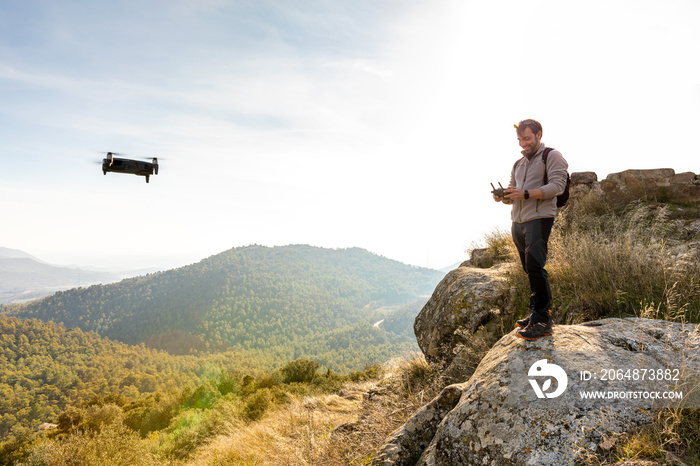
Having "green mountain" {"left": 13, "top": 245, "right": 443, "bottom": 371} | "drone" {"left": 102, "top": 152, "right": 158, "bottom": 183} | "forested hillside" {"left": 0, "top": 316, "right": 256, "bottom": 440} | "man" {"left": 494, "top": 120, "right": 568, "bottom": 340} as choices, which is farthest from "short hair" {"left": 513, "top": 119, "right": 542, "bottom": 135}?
"green mountain" {"left": 13, "top": 245, "right": 443, "bottom": 371}

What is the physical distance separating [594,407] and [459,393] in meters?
1.17

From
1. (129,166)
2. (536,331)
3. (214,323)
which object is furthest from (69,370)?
(536,331)

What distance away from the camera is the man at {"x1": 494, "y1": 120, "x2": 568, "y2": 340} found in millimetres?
3062

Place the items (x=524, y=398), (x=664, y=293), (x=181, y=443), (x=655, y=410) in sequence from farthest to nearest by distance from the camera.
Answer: (x=181, y=443) < (x=664, y=293) < (x=524, y=398) < (x=655, y=410)

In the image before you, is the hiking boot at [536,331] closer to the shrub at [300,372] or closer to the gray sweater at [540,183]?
the gray sweater at [540,183]

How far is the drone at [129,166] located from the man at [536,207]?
7600 millimetres

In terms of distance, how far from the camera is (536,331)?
295cm

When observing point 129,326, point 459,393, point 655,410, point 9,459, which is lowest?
→ point 129,326

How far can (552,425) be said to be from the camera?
7.20 feet

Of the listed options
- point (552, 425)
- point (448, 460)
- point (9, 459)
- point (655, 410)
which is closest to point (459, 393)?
point (448, 460)

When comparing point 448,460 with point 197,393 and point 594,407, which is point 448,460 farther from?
point 197,393

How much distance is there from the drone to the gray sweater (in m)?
7.67

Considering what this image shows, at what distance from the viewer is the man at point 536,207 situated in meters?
3.06

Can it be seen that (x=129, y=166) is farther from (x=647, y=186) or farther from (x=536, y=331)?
(x=647, y=186)
